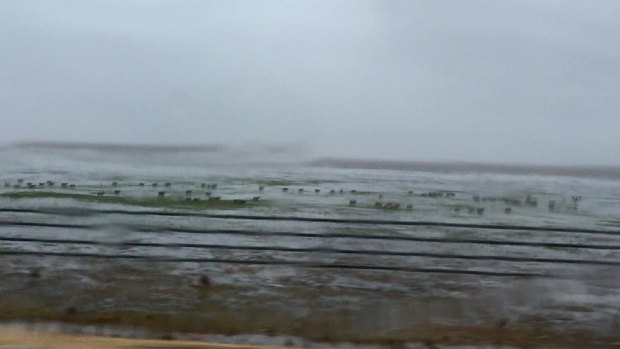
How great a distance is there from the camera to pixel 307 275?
34.1 ft

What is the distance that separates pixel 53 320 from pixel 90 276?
53.9 inches

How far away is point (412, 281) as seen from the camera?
33.5 ft

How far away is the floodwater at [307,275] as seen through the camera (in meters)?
9.09

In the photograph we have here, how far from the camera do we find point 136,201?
13289 mm

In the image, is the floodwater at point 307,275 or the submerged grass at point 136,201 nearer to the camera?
the floodwater at point 307,275

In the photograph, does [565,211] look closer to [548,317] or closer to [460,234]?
[460,234]

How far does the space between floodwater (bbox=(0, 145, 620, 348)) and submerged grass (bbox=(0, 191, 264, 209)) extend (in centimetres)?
5

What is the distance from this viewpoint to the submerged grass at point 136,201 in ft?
42.5

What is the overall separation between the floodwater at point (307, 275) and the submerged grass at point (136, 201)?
0.05 metres

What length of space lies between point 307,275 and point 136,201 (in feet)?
12.9

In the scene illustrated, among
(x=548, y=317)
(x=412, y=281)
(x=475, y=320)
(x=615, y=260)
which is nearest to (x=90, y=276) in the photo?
(x=412, y=281)

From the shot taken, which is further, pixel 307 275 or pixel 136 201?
pixel 136 201

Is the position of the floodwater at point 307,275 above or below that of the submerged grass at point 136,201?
below

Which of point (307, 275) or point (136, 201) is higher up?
point (136, 201)
